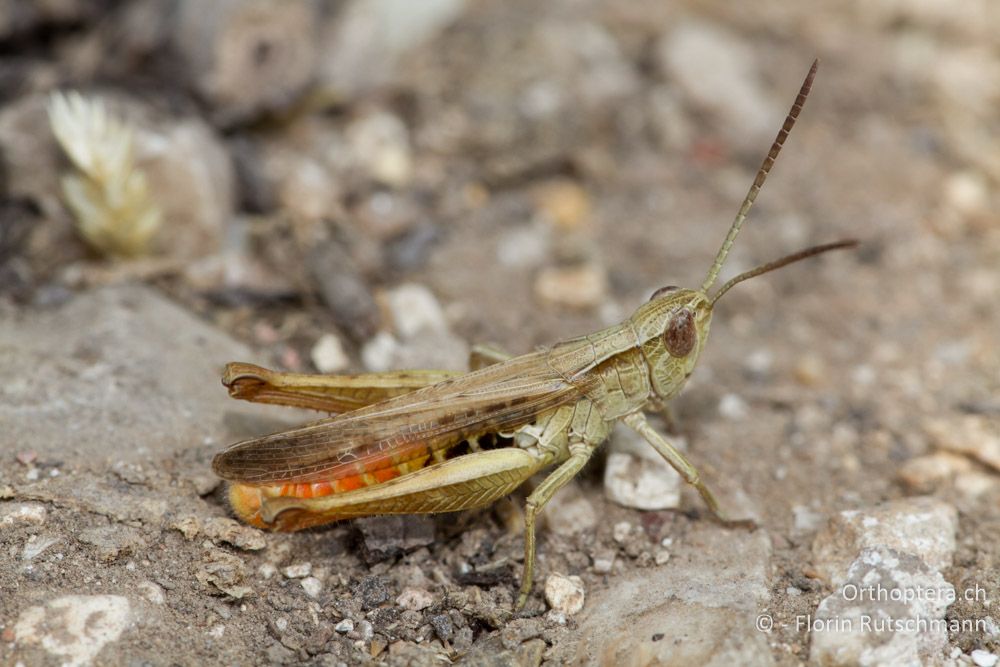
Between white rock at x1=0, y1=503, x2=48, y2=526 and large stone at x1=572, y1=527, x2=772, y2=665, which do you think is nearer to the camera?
large stone at x1=572, y1=527, x2=772, y2=665

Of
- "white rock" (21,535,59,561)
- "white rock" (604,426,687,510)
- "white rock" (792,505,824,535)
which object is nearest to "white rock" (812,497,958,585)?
"white rock" (792,505,824,535)

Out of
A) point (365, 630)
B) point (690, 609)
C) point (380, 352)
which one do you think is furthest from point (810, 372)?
point (365, 630)

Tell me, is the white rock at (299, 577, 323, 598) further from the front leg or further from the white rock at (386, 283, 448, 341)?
the white rock at (386, 283, 448, 341)

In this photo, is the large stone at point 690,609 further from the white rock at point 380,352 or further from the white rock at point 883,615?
the white rock at point 380,352

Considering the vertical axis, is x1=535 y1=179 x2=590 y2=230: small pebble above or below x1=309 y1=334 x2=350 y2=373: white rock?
above

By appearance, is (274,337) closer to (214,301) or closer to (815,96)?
(214,301)

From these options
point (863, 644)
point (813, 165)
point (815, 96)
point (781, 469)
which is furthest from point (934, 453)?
point (815, 96)
